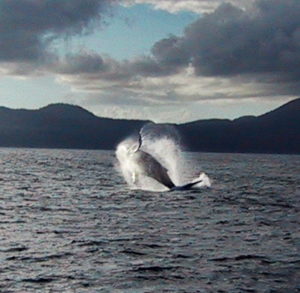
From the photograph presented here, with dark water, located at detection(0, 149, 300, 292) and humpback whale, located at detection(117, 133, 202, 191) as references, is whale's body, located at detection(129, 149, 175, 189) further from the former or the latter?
dark water, located at detection(0, 149, 300, 292)

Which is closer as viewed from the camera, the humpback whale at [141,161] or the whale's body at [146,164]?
the humpback whale at [141,161]

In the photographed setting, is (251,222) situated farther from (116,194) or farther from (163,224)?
(116,194)

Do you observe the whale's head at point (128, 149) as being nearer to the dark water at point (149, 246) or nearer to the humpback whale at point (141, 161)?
the humpback whale at point (141, 161)

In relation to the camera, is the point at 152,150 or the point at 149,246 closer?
the point at 149,246

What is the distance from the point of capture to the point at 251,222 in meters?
29.1

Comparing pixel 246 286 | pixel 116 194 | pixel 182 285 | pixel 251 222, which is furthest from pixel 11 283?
pixel 116 194

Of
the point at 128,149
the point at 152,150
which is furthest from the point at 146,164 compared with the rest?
the point at 152,150

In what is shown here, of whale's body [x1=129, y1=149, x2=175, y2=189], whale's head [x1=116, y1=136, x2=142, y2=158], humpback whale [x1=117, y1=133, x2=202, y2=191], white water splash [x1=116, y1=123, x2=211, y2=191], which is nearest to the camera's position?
whale's head [x1=116, y1=136, x2=142, y2=158]

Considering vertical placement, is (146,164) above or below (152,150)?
below

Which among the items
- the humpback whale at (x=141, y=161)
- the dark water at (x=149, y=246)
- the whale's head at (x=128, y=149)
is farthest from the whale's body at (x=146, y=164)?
the dark water at (x=149, y=246)

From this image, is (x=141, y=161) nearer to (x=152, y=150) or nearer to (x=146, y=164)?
(x=146, y=164)

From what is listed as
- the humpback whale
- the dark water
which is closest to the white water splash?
the humpback whale

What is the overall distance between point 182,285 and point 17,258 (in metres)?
6.42

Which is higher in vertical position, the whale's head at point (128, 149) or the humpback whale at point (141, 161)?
the whale's head at point (128, 149)
